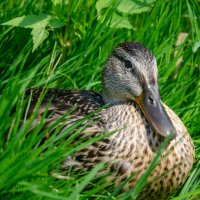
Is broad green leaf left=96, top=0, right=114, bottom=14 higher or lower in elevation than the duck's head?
higher

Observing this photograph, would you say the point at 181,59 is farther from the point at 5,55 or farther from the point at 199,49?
the point at 5,55

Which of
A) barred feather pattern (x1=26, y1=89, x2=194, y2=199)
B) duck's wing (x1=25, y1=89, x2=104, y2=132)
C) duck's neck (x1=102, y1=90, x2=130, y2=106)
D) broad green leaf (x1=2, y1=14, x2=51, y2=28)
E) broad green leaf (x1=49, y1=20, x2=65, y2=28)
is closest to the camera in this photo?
barred feather pattern (x1=26, y1=89, x2=194, y2=199)

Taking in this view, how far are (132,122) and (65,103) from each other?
347mm

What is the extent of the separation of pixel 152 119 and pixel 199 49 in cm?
101

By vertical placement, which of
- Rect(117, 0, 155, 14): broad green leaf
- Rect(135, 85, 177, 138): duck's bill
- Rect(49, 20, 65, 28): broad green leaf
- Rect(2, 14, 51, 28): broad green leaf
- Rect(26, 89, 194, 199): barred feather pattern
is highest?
Rect(117, 0, 155, 14): broad green leaf

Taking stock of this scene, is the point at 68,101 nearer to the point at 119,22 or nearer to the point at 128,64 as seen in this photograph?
the point at 128,64

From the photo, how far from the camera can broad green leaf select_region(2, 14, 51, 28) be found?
3.60m

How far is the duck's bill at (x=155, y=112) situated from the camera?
3.24 meters

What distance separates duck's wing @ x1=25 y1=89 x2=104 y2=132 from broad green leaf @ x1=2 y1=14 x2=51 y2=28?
337mm

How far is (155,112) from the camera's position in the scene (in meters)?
3.29

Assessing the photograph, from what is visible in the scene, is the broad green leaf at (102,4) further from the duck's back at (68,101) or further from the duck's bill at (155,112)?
the duck's bill at (155,112)

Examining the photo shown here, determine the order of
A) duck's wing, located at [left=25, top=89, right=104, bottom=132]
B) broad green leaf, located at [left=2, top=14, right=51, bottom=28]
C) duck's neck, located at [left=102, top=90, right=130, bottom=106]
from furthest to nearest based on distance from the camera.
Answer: broad green leaf, located at [left=2, top=14, right=51, bottom=28] < duck's neck, located at [left=102, top=90, right=130, bottom=106] < duck's wing, located at [left=25, top=89, right=104, bottom=132]

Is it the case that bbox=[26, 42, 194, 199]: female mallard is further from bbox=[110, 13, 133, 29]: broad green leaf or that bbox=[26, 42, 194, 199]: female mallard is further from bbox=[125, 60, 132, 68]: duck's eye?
bbox=[110, 13, 133, 29]: broad green leaf

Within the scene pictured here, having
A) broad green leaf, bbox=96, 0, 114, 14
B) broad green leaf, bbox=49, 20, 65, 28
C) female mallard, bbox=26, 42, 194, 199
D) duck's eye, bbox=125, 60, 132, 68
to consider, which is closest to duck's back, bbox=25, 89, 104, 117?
female mallard, bbox=26, 42, 194, 199
